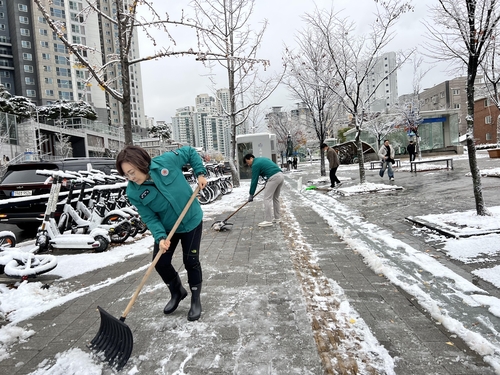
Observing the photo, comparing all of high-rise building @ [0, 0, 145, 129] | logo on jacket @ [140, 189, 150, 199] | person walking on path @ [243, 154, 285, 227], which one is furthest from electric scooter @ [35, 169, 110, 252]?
high-rise building @ [0, 0, 145, 129]

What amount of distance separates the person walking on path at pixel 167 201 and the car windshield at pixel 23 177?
5634 millimetres

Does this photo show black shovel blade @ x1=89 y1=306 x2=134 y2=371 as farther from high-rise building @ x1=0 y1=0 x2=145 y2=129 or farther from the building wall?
high-rise building @ x1=0 y1=0 x2=145 y2=129

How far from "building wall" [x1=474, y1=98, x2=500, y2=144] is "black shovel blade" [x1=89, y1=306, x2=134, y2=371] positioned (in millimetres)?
47299

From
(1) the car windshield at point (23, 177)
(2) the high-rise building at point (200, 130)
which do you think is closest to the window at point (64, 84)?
(2) the high-rise building at point (200, 130)

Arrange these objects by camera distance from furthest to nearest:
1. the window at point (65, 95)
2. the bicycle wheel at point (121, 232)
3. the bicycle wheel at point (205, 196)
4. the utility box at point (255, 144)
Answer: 1. the window at point (65, 95)
2. the utility box at point (255, 144)
3. the bicycle wheel at point (205, 196)
4. the bicycle wheel at point (121, 232)

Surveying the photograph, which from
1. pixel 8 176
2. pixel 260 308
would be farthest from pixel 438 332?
pixel 8 176

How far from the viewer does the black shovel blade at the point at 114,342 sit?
240 centimetres

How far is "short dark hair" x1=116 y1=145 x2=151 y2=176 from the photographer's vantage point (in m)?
2.71

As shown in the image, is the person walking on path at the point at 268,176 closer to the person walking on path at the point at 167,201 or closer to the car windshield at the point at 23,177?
the person walking on path at the point at 167,201

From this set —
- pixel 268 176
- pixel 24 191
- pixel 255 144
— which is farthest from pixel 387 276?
pixel 255 144

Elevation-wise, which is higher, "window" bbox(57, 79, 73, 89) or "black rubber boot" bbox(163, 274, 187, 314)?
"window" bbox(57, 79, 73, 89)

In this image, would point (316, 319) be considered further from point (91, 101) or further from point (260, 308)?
point (91, 101)

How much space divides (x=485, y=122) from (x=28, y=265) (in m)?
52.7

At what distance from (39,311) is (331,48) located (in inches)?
498
